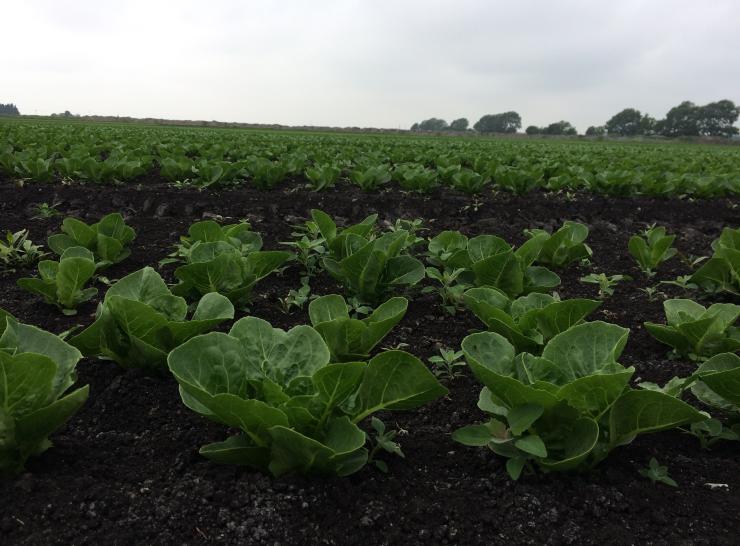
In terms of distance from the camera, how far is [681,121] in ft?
286

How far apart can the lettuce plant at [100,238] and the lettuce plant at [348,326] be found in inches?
69.9

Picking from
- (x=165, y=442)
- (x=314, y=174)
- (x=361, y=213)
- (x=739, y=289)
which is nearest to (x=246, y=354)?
(x=165, y=442)

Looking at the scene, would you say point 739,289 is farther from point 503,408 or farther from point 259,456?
point 259,456

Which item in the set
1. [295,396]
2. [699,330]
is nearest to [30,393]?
[295,396]

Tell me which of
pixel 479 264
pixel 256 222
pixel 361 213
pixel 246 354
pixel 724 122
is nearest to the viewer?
pixel 246 354

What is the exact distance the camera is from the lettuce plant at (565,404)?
150cm

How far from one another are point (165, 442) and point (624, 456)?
5.02ft

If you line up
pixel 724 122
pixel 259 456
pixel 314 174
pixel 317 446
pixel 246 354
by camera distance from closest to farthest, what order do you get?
pixel 317 446 < pixel 259 456 < pixel 246 354 < pixel 314 174 < pixel 724 122

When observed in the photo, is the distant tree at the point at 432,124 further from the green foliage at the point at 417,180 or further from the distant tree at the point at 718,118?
the green foliage at the point at 417,180

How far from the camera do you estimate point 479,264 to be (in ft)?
9.25

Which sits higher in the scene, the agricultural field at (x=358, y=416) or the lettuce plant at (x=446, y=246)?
the lettuce plant at (x=446, y=246)

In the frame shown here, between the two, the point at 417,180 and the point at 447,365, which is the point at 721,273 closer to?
the point at 447,365

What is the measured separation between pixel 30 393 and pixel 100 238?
6.94 feet

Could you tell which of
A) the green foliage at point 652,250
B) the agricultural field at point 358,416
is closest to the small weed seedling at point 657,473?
the agricultural field at point 358,416
